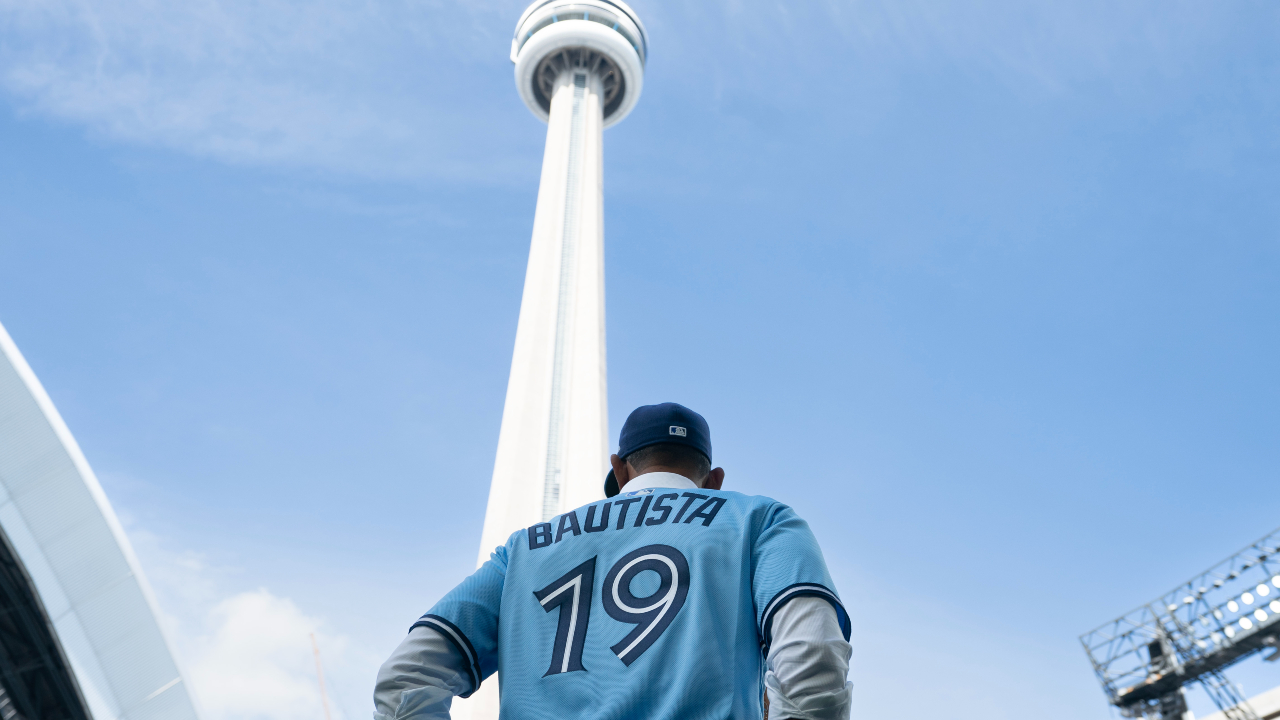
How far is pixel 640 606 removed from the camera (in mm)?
2184

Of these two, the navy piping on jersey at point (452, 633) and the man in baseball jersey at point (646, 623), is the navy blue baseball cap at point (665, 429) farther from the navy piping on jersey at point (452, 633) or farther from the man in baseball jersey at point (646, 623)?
the navy piping on jersey at point (452, 633)

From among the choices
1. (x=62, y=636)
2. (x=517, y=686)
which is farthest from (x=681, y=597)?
(x=62, y=636)

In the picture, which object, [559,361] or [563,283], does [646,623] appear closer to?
[559,361]

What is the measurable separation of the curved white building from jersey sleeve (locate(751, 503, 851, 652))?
15.1 metres

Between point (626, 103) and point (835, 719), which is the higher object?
point (626, 103)

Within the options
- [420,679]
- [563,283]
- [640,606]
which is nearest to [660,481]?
[640,606]

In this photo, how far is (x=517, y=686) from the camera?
2.19 meters

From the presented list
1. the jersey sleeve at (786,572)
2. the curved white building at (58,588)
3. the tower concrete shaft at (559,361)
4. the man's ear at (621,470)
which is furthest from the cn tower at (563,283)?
the jersey sleeve at (786,572)

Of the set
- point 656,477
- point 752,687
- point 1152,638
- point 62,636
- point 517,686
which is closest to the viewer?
point 752,687

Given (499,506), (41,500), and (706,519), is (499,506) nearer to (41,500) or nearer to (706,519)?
(41,500)

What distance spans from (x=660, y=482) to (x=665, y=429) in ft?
0.55

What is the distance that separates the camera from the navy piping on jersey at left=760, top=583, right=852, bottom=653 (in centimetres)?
196

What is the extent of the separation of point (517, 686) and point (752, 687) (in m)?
0.57

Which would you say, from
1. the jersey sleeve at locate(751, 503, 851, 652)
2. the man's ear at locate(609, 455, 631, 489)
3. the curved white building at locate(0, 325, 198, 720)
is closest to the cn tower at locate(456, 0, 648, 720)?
the curved white building at locate(0, 325, 198, 720)
